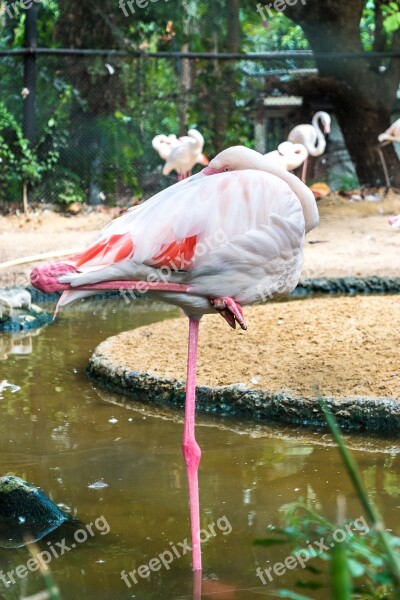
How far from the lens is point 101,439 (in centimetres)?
398

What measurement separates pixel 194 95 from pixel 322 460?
26.5 ft

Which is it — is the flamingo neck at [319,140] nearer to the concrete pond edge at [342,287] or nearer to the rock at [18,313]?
the concrete pond edge at [342,287]

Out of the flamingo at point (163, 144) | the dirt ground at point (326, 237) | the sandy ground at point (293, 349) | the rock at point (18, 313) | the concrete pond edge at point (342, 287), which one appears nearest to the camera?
the sandy ground at point (293, 349)

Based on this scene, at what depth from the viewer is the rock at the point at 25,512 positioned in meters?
3.00

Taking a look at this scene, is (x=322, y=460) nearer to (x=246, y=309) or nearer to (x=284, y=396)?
(x=284, y=396)

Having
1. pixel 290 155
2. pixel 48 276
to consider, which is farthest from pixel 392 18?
pixel 48 276

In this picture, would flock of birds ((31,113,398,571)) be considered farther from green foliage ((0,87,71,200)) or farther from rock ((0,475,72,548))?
green foliage ((0,87,71,200))

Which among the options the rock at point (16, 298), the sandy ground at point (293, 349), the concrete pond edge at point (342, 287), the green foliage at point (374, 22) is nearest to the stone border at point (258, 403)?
the sandy ground at point (293, 349)

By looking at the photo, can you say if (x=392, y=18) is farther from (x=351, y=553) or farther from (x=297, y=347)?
(x=351, y=553)

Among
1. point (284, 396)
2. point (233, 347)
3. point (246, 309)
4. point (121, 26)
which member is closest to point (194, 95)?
point (121, 26)

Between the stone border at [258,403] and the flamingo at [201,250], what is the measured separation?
1086 millimetres

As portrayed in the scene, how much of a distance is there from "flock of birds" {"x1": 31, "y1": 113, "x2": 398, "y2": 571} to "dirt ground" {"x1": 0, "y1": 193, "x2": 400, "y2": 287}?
4.30 metres

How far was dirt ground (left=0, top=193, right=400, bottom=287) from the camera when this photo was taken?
7578 mm

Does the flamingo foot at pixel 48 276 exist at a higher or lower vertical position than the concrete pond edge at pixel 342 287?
higher
